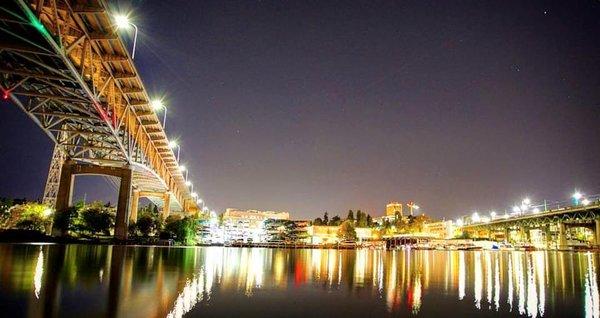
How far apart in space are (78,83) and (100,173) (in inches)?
1044

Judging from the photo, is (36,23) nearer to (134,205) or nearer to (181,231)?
(181,231)

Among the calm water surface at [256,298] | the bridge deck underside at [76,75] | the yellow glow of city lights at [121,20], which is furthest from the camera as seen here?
the yellow glow of city lights at [121,20]

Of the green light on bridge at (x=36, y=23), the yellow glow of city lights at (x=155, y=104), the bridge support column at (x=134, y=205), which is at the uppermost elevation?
the yellow glow of city lights at (x=155, y=104)

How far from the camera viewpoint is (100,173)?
205 feet

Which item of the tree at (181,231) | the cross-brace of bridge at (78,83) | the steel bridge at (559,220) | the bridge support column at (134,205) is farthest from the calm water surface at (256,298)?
the steel bridge at (559,220)

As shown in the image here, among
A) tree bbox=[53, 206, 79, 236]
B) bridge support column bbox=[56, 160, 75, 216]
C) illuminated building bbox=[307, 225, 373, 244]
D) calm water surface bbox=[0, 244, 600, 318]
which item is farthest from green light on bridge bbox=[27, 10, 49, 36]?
illuminated building bbox=[307, 225, 373, 244]

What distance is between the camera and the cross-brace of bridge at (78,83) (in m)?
31.8

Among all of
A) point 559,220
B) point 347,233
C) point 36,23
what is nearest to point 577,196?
point 559,220

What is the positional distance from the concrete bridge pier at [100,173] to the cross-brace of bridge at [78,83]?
132mm

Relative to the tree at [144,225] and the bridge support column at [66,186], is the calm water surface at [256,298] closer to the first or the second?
the bridge support column at [66,186]

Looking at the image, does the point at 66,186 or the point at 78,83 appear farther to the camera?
the point at 66,186

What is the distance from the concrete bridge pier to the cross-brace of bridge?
13 centimetres

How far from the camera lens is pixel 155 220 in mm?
80625

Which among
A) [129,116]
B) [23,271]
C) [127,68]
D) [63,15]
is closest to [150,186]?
[129,116]
